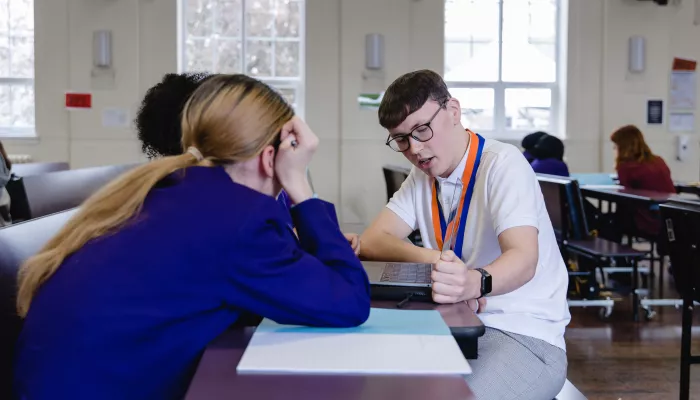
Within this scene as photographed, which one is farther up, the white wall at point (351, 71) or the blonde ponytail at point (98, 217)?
the white wall at point (351, 71)

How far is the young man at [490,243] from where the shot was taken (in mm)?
1647

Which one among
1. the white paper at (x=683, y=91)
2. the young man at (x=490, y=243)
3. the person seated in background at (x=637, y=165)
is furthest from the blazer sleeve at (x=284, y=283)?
the white paper at (x=683, y=91)

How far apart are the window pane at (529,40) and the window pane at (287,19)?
2.45m

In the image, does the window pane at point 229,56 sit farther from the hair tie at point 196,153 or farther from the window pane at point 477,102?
the hair tie at point 196,153

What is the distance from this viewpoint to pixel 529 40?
9102 millimetres

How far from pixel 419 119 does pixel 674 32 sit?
8083mm

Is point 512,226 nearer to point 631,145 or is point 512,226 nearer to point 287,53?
point 631,145

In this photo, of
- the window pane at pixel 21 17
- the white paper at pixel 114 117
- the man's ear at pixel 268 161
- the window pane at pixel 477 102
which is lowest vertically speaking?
the man's ear at pixel 268 161

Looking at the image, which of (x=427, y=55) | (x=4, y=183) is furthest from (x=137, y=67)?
(x=4, y=183)

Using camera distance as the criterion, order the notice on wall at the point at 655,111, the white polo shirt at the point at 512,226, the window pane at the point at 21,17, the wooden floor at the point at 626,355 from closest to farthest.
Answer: the white polo shirt at the point at 512,226 < the wooden floor at the point at 626,355 < the window pane at the point at 21,17 < the notice on wall at the point at 655,111

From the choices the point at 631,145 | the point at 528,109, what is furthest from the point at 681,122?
the point at 631,145

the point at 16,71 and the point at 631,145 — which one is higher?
the point at 16,71

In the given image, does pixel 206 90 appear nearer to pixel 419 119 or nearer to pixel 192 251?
pixel 192 251

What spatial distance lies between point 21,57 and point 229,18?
2.38 metres
